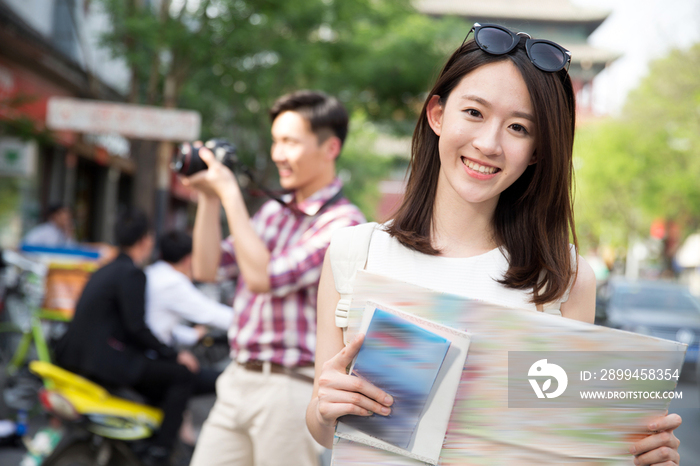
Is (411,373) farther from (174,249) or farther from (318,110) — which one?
(174,249)

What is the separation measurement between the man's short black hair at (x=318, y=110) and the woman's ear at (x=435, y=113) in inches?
44.0

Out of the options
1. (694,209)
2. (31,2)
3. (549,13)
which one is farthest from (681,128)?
(549,13)

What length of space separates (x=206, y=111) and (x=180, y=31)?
6088 mm

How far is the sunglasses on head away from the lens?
1.43 metres

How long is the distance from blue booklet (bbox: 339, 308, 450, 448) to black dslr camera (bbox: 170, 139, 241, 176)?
4.44ft

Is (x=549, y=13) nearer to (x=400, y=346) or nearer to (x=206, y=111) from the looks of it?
(x=206, y=111)

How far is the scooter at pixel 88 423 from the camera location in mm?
3529

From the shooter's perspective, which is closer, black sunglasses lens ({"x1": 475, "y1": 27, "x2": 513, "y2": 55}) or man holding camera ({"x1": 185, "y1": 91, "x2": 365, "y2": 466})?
black sunglasses lens ({"x1": 475, "y1": 27, "x2": 513, "y2": 55})

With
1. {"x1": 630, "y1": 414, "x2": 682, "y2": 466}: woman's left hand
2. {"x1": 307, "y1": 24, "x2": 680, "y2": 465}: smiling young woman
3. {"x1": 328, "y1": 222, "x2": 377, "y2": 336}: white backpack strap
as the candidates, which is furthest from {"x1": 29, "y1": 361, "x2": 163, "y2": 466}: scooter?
{"x1": 630, "y1": 414, "x2": 682, "y2": 466}: woman's left hand

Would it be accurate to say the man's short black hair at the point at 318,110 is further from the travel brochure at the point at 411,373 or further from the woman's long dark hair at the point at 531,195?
the travel brochure at the point at 411,373

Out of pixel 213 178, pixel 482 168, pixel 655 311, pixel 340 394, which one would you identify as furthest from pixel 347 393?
pixel 655 311

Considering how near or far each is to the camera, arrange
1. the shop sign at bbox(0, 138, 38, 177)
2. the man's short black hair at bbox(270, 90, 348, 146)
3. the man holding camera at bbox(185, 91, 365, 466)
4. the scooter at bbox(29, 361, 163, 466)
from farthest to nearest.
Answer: the shop sign at bbox(0, 138, 38, 177), the scooter at bbox(29, 361, 163, 466), the man's short black hair at bbox(270, 90, 348, 146), the man holding camera at bbox(185, 91, 365, 466)

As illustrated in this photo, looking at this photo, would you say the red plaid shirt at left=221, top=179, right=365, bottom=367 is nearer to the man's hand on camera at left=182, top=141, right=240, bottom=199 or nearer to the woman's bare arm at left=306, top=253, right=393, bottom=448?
the man's hand on camera at left=182, top=141, right=240, bottom=199

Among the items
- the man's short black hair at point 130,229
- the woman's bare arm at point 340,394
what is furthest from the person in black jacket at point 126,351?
the woman's bare arm at point 340,394
